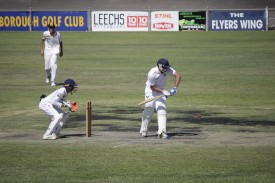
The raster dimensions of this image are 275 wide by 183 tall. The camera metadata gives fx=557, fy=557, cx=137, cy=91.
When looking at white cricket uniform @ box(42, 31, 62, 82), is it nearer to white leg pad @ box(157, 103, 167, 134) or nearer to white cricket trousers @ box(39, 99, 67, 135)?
white cricket trousers @ box(39, 99, 67, 135)

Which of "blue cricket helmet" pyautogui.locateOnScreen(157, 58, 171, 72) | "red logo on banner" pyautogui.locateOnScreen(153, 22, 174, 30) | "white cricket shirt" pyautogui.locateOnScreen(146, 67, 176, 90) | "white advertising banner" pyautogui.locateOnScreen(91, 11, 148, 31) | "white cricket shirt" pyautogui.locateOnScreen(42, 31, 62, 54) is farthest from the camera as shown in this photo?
"white advertising banner" pyautogui.locateOnScreen(91, 11, 148, 31)

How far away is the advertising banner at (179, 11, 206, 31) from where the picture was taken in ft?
146

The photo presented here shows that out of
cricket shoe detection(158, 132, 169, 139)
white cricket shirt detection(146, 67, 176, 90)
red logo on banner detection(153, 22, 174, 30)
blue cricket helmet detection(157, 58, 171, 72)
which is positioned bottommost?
cricket shoe detection(158, 132, 169, 139)

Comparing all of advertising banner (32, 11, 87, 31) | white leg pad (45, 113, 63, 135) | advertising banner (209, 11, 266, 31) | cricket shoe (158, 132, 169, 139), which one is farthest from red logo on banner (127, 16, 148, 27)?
white leg pad (45, 113, 63, 135)

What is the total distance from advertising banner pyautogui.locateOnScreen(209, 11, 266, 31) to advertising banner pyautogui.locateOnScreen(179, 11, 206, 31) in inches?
28.0

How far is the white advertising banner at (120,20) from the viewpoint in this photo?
45094 mm

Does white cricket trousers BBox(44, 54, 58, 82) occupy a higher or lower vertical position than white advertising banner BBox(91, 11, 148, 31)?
lower

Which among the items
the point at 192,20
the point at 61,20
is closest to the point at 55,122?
the point at 192,20

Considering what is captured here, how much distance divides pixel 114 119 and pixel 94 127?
47.3 inches

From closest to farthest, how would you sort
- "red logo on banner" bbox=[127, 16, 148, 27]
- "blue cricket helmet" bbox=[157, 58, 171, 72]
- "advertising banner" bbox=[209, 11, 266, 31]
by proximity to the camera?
"blue cricket helmet" bbox=[157, 58, 171, 72], "advertising banner" bbox=[209, 11, 266, 31], "red logo on banner" bbox=[127, 16, 148, 27]

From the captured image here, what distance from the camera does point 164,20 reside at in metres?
44.7

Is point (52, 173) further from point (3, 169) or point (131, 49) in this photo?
point (131, 49)

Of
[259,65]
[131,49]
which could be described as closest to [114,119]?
[259,65]

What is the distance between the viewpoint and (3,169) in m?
8.62
